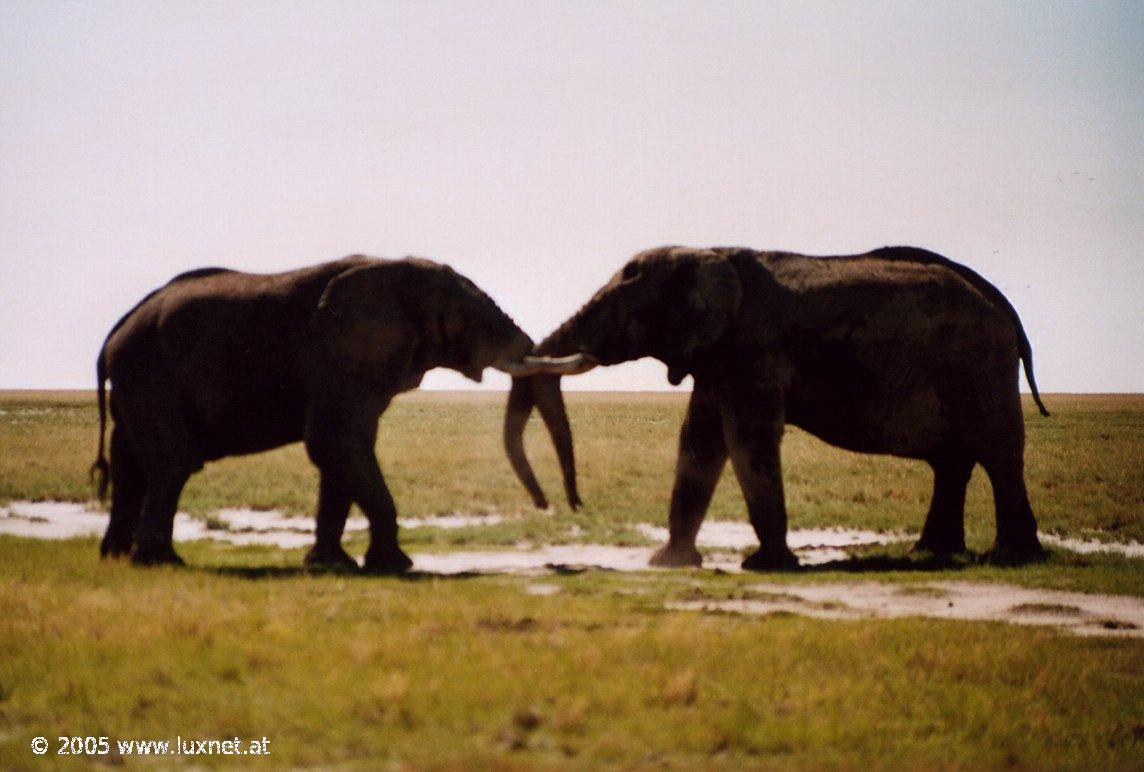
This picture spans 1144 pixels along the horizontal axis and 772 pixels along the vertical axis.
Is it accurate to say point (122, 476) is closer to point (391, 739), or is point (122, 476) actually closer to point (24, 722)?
point (24, 722)

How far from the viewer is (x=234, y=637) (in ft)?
29.8

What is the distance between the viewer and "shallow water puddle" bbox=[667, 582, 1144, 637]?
36.7 feet

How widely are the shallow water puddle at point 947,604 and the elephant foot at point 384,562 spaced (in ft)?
10.2

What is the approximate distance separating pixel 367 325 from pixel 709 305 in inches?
146

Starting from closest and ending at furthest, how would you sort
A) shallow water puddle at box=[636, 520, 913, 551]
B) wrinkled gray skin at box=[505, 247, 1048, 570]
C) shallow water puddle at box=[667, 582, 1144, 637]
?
shallow water puddle at box=[667, 582, 1144, 637] → wrinkled gray skin at box=[505, 247, 1048, 570] → shallow water puddle at box=[636, 520, 913, 551]

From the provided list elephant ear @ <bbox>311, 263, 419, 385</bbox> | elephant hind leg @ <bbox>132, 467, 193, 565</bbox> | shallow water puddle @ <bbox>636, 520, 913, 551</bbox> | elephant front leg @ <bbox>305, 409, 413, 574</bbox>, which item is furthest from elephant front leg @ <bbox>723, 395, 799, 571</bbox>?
elephant hind leg @ <bbox>132, 467, 193, 565</bbox>

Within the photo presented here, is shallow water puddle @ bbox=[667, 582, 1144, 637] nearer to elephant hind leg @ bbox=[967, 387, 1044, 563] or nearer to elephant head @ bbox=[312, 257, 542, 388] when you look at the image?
elephant hind leg @ bbox=[967, 387, 1044, 563]

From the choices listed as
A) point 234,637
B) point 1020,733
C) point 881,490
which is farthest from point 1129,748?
point 881,490

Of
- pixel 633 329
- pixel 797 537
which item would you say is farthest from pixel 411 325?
pixel 797 537

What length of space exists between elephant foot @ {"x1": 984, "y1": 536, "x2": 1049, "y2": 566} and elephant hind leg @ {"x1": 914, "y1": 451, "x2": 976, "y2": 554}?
0.72 meters

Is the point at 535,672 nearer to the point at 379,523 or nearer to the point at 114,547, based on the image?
the point at 379,523

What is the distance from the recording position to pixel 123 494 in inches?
561

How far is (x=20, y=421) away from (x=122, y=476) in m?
26.3

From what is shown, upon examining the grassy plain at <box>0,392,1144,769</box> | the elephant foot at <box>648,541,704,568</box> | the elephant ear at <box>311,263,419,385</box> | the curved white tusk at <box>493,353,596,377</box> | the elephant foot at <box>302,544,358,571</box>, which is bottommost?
the elephant foot at <box>648,541,704,568</box>
